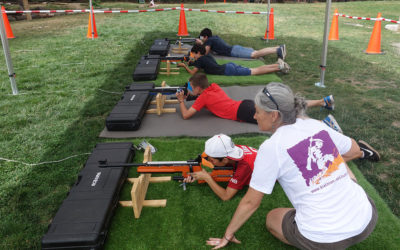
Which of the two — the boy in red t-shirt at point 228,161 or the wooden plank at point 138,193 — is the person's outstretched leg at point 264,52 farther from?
the wooden plank at point 138,193

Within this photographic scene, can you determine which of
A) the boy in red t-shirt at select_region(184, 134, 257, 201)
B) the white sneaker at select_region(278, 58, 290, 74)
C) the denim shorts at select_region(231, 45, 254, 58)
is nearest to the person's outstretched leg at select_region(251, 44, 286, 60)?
the denim shorts at select_region(231, 45, 254, 58)

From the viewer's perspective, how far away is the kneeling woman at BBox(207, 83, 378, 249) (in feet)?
6.93

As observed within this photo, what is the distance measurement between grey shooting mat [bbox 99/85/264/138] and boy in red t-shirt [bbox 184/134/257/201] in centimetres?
147

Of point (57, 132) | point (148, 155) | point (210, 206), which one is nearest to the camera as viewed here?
point (210, 206)

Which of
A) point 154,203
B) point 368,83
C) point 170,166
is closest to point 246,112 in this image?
point 170,166

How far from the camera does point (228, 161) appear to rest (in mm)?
3266

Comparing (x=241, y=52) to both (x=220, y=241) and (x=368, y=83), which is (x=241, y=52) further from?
(x=220, y=241)

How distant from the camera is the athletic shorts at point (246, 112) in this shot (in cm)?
501

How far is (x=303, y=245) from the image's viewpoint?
7.55ft

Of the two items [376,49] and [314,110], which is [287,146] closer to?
[314,110]

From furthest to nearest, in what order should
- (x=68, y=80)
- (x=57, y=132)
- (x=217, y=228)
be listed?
(x=68, y=80) → (x=57, y=132) → (x=217, y=228)

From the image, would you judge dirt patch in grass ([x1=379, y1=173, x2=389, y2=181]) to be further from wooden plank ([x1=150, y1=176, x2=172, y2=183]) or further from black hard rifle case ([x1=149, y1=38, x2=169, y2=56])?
black hard rifle case ([x1=149, y1=38, x2=169, y2=56])

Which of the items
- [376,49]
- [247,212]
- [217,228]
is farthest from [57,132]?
[376,49]

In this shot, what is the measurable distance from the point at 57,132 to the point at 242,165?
10.5 ft
